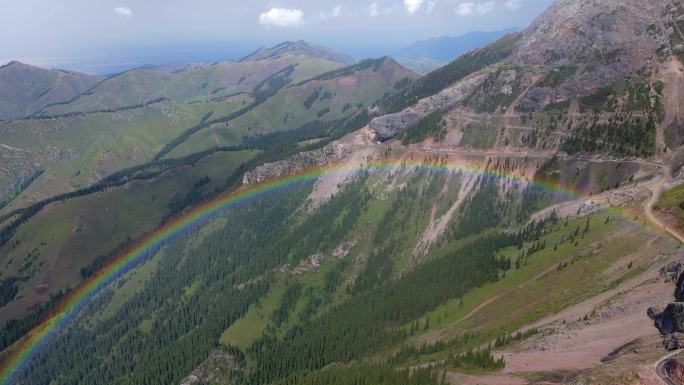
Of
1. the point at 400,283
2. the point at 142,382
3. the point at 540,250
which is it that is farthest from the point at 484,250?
the point at 142,382

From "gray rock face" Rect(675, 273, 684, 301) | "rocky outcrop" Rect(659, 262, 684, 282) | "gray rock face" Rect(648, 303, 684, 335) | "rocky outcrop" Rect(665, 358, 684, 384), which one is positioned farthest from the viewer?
"rocky outcrop" Rect(659, 262, 684, 282)

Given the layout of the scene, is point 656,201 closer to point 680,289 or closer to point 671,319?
point 680,289

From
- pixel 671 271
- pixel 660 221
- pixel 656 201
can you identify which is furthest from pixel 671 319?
pixel 656 201

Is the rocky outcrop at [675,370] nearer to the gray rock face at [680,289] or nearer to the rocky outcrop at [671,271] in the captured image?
the gray rock face at [680,289]

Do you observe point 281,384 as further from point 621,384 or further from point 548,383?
point 621,384

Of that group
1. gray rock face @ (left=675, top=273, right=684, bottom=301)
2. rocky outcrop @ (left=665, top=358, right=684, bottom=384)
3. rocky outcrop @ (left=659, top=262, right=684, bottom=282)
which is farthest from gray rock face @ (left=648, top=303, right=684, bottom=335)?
rocky outcrop @ (left=659, top=262, right=684, bottom=282)

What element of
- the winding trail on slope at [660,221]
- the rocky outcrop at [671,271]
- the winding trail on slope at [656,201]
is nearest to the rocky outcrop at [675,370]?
the winding trail on slope at [660,221]

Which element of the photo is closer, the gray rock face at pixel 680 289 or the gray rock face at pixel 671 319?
the gray rock face at pixel 671 319

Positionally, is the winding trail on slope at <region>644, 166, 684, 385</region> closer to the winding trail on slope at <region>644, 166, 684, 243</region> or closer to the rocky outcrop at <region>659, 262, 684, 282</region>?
the winding trail on slope at <region>644, 166, 684, 243</region>
